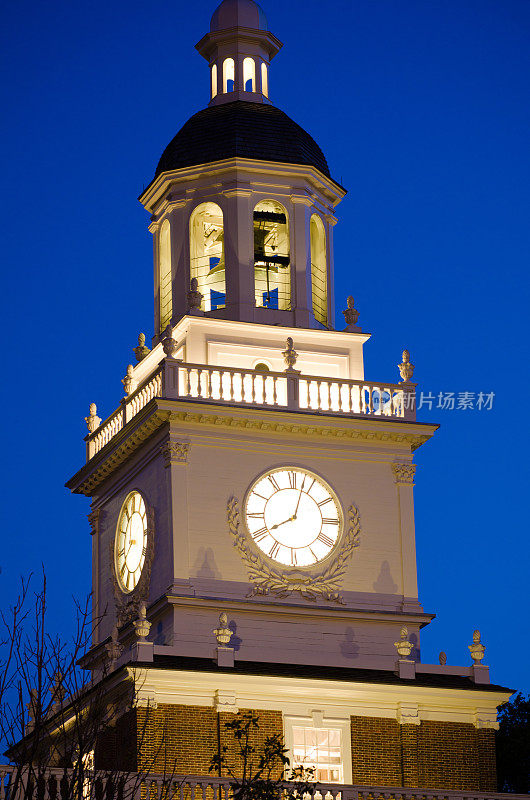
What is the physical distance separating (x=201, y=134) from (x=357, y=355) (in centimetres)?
719

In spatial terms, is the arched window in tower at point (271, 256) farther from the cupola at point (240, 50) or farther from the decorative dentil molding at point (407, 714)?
the decorative dentil molding at point (407, 714)

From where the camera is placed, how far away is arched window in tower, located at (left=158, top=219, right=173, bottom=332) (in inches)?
2068

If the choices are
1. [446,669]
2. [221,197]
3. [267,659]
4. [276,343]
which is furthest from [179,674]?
[221,197]

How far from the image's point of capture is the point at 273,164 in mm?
51656

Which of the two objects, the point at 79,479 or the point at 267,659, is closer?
the point at 267,659

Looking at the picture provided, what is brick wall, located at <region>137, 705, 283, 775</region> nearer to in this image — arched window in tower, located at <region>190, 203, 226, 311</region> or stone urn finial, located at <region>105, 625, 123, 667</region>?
stone urn finial, located at <region>105, 625, 123, 667</region>

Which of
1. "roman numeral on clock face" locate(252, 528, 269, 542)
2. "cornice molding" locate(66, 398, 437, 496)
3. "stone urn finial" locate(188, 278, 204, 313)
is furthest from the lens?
"stone urn finial" locate(188, 278, 204, 313)

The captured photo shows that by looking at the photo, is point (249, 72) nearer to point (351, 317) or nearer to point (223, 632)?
point (351, 317)

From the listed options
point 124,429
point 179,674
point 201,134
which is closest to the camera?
point 179,674

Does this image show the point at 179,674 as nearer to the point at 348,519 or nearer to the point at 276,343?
the point at 348,519

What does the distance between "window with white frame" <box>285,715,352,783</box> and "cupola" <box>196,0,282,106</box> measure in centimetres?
1826

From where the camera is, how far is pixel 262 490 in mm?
48031

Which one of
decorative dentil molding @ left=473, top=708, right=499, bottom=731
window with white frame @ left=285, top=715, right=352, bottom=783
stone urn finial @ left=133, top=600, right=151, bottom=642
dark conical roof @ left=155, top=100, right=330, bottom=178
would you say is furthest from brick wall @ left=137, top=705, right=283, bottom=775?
dark conical roof @ left=155, top=100, right=330, bottom=178

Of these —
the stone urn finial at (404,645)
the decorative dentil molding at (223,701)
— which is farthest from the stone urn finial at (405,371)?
the decorative dentil molding at (223,701)
